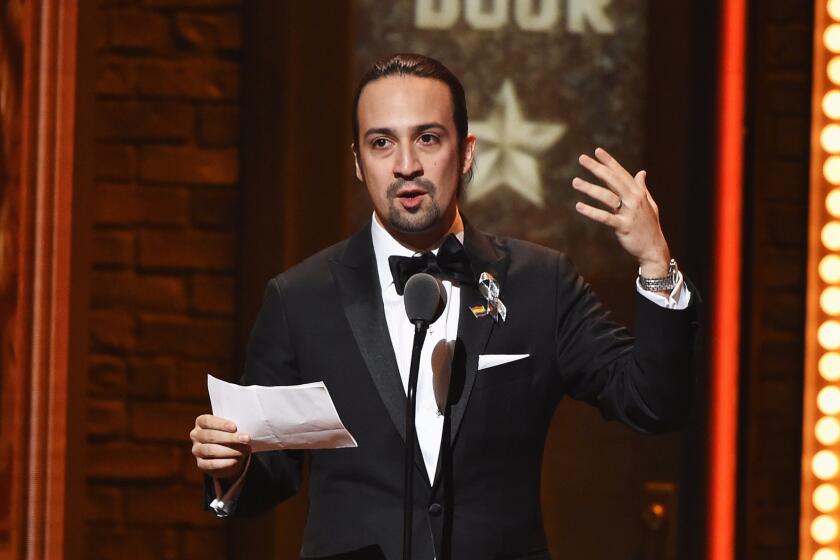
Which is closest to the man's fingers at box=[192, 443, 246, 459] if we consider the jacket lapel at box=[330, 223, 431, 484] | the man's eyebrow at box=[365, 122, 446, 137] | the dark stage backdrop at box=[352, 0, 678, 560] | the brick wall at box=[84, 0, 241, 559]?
the jacket lapel at box=[330, 223, 431, 484]

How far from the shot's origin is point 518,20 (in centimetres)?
276

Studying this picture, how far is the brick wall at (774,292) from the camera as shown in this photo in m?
2.59

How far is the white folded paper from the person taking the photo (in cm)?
155

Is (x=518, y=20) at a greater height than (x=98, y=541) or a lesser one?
greater

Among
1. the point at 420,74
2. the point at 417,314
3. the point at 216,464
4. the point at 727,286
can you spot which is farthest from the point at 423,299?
the point at 727,286

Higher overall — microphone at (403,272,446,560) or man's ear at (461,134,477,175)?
man's ear at (461,134,477,175)

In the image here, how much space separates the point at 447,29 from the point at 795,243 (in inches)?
33.1

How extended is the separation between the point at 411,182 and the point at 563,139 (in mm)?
1082

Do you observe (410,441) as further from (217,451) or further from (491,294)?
(491,294)

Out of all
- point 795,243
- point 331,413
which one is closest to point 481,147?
point 795,243

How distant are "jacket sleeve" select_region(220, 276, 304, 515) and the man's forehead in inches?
11.3

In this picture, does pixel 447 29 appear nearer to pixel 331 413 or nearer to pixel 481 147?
pixel 481 147

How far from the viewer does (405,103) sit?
180 centimetres

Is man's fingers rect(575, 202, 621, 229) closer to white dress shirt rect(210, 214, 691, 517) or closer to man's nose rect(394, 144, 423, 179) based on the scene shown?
white dress shirt rect(210, 214, 691, 517)
